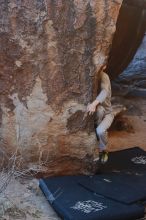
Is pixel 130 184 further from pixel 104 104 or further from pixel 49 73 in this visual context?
pixel 49 73

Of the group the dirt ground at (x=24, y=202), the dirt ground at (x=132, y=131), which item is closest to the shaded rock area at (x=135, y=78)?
the dirt ground at (x=132, y=131)

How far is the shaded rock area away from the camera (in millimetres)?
7090

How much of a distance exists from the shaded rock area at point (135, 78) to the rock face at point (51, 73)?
303 centimetres

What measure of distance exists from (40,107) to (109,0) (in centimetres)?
96

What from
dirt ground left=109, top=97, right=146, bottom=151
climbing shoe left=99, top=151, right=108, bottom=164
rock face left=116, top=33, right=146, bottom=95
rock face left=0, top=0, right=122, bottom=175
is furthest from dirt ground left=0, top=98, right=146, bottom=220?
rock face left=116, top=33, right=146, bottom=95

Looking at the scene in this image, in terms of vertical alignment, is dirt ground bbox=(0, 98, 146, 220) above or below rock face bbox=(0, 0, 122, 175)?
below

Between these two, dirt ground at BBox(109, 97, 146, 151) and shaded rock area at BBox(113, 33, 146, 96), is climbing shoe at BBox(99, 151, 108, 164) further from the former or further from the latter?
shaded rock area at BBox(113, 33, 146, 96)

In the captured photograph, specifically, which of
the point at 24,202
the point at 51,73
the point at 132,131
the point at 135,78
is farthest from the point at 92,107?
the point at 135,78

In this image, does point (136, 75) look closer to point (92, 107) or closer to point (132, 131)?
point (132, 131)

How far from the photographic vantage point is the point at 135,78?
7309mm

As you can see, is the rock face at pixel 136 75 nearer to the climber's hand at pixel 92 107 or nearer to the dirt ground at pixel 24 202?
the climber's hand at pixel 92 107

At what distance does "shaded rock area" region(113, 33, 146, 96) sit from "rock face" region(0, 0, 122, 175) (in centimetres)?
303

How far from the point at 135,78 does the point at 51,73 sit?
3.55 meters

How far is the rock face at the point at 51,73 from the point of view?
3814 mm
